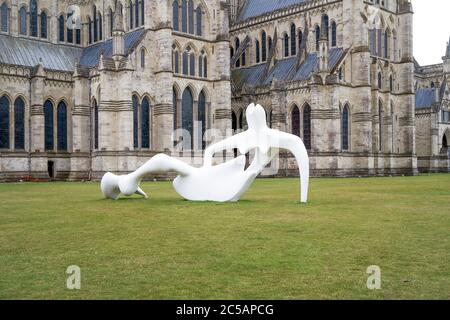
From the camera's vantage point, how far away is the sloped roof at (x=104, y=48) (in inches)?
2050

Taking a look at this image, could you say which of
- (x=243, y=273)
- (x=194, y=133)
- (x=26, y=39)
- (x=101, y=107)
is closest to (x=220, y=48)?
(x=194, y=133)

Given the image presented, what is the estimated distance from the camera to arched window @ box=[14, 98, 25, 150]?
5291 cm

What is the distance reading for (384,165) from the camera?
208 ft

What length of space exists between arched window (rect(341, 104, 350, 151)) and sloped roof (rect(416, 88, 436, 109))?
2941cm

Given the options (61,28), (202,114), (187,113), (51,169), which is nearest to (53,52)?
(61,28)

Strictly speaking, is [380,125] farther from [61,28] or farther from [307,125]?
[61,28]

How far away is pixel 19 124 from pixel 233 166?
3559cm

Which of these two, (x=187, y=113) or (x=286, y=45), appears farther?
(x=286, y=45)

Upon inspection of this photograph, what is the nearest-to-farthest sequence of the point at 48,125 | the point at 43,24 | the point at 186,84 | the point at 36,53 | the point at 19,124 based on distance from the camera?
→ the point at 19,124
the point at 186,84
the point at 48,125
the point at 36,53
the point at 43,24

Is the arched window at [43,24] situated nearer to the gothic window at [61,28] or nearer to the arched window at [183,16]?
the gothic window at [61,28]

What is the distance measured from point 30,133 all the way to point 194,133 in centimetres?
1562

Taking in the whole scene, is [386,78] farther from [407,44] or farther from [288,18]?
[288,18]

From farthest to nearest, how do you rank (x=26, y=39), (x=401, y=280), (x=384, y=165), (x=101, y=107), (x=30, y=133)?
(x=384, y=165), (x=26, y=39), (x=30, y=133), (x=101, y=107), (x=401, y=280)

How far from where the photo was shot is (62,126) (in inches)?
2215
